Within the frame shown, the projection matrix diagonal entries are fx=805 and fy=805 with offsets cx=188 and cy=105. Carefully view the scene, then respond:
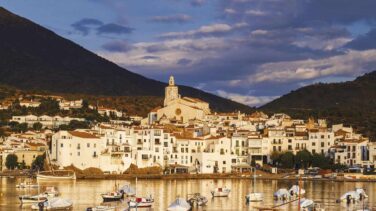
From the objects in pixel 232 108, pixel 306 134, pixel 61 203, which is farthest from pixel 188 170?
pixel 232 108

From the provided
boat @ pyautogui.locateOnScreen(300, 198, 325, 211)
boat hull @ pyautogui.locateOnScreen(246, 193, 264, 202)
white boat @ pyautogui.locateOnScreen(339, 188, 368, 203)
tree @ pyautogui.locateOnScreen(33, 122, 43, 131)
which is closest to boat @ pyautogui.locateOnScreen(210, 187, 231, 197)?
boat hull @ pyautogui.locateOnScreen(246, 193, 264, 202)

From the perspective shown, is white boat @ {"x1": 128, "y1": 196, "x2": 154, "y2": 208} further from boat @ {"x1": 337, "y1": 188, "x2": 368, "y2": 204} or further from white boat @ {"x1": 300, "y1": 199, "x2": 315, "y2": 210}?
boat @ {"x1": 337, "y1": 188, "x2": 368, "y2": 204}

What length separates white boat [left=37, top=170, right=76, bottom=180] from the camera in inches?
2725

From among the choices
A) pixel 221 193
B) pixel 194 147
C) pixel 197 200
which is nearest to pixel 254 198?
pixel 197 200

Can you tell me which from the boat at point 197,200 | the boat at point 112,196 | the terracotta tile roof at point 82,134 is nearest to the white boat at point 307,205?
the boat at point 197,200

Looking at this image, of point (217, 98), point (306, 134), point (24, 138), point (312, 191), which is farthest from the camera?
point (217, 98)

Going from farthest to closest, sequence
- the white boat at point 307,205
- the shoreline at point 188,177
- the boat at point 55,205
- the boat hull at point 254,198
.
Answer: the shoreline at point 188,177, the boat hull at point 254,198, the white boat at point 307,205, the boat at point 55,205

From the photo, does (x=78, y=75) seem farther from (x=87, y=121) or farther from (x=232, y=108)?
(x=87, y=121)

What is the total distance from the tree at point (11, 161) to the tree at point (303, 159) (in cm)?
2926

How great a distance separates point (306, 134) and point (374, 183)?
1649 cm

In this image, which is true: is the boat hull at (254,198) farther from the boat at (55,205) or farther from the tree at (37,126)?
the tree at (37,126)

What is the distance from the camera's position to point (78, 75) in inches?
7313

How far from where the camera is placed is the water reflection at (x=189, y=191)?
46312 millimetres

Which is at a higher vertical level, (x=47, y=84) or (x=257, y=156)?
(x=47, y=84)
